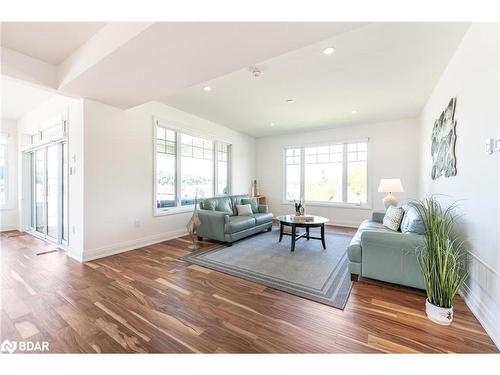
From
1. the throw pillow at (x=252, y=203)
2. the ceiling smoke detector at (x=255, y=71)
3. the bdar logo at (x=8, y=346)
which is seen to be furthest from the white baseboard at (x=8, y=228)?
the ceiling smoke detector at (x=255, y=71)

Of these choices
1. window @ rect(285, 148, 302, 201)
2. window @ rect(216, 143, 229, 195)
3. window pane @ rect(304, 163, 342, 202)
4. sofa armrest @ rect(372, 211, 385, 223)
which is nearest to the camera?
sofa armrest @ rect(372, 211, 385, 223)

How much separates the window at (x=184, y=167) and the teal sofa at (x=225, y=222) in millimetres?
371

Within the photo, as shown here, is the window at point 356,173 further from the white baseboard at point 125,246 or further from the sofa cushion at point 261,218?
the white baseboard at point 125,246

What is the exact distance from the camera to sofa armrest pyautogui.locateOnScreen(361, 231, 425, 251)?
7.58 feet

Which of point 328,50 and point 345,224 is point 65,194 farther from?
point 345,224

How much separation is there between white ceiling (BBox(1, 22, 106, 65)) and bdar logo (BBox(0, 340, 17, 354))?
2880 millimetres

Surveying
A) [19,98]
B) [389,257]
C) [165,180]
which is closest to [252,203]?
[165,180]

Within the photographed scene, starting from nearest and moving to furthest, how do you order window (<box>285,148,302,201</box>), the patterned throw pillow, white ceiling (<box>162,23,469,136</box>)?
1. white ceiling (<box>162,23,469,136</box>)
2. the patterned throw pillow
3. window (<box>285,148,302,201</box>)

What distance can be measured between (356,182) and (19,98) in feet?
25.2

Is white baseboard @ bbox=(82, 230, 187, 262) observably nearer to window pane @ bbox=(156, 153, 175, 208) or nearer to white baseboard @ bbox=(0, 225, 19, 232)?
window pane @ bbox=(156, 153, 175, 208)

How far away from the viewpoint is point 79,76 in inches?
104

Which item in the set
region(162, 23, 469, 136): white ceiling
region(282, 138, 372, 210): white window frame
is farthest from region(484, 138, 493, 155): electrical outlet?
region(282, 138, 372, 210): white window frame

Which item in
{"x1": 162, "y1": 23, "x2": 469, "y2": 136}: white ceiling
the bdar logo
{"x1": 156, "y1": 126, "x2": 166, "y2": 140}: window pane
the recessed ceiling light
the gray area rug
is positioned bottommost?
the bdar logo
